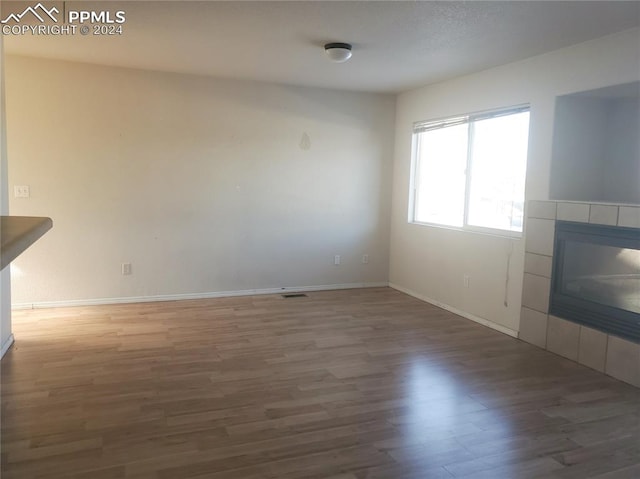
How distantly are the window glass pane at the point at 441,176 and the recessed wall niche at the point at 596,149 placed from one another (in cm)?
115

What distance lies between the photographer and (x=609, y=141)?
406cm

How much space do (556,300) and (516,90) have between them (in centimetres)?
186

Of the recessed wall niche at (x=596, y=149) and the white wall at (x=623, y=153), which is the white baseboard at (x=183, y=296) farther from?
the white wall at (x=623, y=153)

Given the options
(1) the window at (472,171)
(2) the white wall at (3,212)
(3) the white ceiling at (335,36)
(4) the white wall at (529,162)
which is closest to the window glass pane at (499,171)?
(1) the window at (472,171)

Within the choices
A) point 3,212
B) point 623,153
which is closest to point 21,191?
point 3,212

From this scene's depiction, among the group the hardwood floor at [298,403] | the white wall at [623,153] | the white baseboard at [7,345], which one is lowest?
the hardwood floor at [298,403]

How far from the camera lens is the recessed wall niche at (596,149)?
12.7 ft

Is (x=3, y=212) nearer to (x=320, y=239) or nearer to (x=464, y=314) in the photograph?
(x=320, y=239)

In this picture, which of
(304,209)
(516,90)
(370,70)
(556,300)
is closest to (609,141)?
(516,90)

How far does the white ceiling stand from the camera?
2963 mm

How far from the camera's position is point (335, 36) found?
354 centimetres

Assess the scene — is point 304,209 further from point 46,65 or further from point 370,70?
point 46,65

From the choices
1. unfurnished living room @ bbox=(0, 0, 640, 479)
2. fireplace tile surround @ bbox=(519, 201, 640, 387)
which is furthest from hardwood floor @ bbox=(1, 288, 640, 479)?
fireplace tile surround @ bbox=(519, 201, 640, 387)

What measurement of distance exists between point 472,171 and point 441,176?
52 cm
